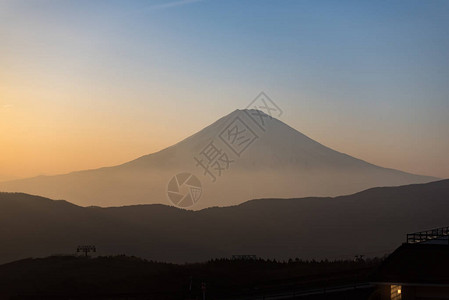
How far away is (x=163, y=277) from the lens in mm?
72875

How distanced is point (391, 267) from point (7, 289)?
42516mm

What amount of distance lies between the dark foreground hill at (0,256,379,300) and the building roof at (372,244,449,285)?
10888mm

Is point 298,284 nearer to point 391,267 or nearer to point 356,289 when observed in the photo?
point 356,289

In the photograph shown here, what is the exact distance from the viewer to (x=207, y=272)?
73688mm

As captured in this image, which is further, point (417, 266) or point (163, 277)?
point (163, 277)

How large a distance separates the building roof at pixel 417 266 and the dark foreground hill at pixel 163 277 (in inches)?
429

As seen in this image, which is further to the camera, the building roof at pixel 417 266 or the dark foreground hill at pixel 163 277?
the dark foreground hill at pixel 163 277

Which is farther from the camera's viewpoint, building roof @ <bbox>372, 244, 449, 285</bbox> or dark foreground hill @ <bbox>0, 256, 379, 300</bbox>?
dark foreground hill @ <bbox>0, 256, 379, 300</bbox>

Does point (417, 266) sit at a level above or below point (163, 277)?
above

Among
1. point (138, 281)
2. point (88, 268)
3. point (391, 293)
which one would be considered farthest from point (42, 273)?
point (391, 293)

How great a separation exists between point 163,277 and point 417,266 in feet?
117

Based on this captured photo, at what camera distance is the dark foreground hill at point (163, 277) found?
57312 millimetres

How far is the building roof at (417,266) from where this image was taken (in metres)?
40.0

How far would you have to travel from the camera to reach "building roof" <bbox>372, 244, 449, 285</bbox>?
131ft
